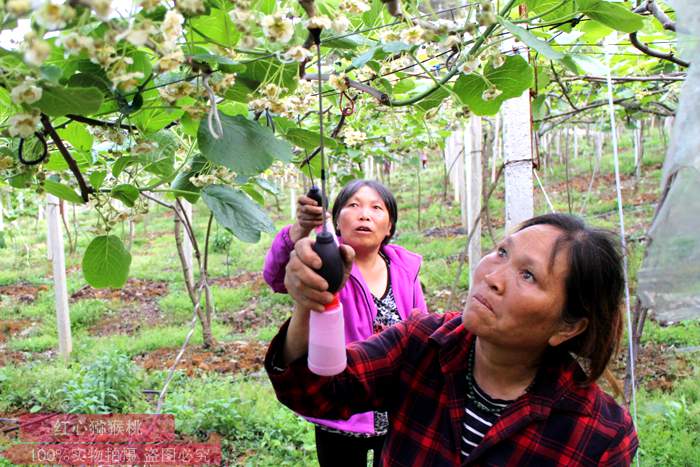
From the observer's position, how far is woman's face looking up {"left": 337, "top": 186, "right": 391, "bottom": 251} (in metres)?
1.85

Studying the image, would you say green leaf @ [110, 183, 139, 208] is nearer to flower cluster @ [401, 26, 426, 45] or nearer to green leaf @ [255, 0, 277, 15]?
green leaf @ [255, 0, 277, 15]

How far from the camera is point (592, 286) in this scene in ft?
3.12

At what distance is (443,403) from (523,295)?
23cm

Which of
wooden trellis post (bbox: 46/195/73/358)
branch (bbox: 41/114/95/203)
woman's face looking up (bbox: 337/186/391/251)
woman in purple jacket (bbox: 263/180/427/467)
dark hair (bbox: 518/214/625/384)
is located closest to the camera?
branch (bbox: 41/114/95/203)

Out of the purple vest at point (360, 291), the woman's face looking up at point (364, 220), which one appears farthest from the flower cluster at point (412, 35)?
the woman's face looking up at point (364, 220)

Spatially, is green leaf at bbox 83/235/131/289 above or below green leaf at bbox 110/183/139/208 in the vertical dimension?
below

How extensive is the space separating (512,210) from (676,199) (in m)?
0.84

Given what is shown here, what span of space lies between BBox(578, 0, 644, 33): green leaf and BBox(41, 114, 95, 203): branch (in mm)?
635

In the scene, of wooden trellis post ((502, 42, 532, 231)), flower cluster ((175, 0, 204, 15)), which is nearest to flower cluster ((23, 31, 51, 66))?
flower cluster ((175, 0, 204, 15))

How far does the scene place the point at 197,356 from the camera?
15.0 ft

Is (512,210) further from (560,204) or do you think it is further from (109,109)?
(560,204)

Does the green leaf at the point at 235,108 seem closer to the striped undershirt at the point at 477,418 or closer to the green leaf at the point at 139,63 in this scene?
the green leaf at the point at 139,63

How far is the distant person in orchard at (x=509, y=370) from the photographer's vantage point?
90 cm

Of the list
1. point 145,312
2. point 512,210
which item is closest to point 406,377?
point 512,210
